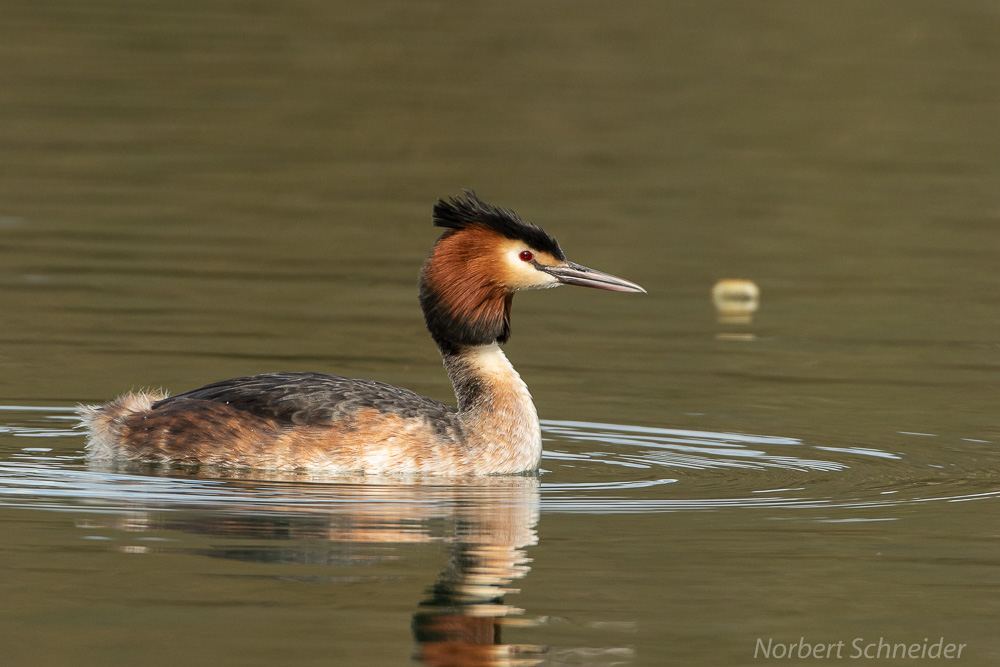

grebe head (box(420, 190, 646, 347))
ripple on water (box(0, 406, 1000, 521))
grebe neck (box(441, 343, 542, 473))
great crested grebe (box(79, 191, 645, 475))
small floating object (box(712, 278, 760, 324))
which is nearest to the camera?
ripple on water (box(0, 406, 1000, 521))

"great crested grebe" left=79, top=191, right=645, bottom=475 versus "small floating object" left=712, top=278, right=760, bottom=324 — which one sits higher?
"small floating object" left=712, top=278, right=760, bottom=324

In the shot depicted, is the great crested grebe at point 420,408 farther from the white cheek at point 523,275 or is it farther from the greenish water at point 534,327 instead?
the greenish water at point 534,327

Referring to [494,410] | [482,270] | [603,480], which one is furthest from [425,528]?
[482,270]

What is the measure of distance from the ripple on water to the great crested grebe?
142 mm

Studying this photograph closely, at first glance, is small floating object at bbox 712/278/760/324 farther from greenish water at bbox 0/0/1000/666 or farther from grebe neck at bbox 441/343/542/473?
grebe neck at bbox 441/343/542/473

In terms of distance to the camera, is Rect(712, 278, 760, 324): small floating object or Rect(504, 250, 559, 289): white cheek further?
Rect(712, 278, 760, 324): small floating object

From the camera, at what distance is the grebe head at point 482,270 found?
10812mm

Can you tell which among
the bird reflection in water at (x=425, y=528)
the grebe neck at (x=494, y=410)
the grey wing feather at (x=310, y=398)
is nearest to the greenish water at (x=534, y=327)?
the bird reflection in water at (x=425, y=528)

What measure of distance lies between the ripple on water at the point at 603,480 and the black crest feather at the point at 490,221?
4.14 ft

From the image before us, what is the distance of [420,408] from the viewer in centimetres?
1062

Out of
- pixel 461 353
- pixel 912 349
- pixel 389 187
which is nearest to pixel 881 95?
pixel 389 187

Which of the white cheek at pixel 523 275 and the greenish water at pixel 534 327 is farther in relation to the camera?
the white cheek at pixel 523 275

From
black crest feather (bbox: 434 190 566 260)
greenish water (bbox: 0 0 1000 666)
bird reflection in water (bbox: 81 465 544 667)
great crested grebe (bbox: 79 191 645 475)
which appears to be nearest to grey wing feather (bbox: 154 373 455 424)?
great crested grebe (bbox: 79 191 645 475)

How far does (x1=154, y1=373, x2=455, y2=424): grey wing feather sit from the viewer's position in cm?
1041
